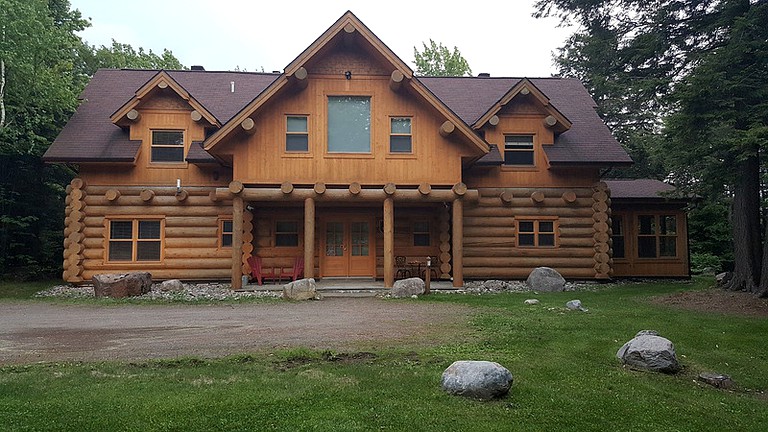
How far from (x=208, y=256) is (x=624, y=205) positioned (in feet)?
55.1

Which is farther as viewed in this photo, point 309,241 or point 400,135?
point 400,135

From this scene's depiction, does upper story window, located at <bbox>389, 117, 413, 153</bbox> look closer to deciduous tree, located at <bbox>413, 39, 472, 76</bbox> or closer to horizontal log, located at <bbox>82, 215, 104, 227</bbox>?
horizontal log, located at <bbox>82, 215, 104, 227</bbox>

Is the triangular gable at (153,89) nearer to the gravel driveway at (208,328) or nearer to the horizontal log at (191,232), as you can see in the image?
the horizontal log at (191,232)

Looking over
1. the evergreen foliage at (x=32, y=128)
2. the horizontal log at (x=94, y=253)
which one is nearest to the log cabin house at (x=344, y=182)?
the horizontal log at (x=94, y=253)

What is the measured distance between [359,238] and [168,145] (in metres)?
7.84

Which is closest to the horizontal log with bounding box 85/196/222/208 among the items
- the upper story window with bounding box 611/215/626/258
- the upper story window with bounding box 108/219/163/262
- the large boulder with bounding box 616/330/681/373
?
the upper story window with bounding box 108/219/163/262

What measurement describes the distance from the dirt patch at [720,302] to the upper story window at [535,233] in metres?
5.67

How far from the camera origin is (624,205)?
2283 cm

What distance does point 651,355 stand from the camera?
7.55 m

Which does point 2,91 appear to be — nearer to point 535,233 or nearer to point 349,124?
point 349,124

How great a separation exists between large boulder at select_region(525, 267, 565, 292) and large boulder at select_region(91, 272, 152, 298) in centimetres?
1259

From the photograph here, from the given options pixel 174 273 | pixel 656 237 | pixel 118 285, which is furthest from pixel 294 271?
pixel 656 237

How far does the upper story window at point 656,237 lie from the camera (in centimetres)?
2297

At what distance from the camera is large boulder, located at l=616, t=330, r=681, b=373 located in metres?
7.47
